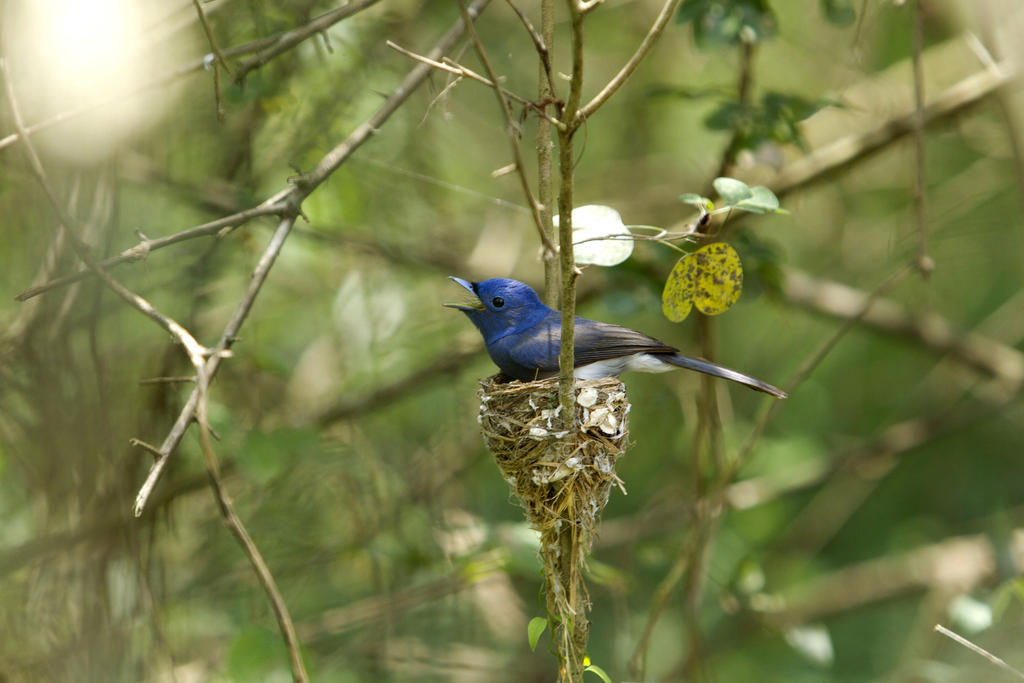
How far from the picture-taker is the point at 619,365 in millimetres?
4480

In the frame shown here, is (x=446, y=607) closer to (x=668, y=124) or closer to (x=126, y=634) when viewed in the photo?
(x=126, y=634)

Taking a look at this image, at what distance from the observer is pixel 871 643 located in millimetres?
7840

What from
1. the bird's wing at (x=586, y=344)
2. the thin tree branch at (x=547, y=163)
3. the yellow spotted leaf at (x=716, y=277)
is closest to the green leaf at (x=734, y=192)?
the yellow spotted leaf at (x=716, y=277)

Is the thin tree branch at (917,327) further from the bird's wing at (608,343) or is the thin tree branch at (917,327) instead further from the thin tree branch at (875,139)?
the bird's wing at (608,343)

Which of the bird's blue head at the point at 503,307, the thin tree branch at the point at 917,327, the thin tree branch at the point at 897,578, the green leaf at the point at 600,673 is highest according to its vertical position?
the bird's blue head at the point at 503,307

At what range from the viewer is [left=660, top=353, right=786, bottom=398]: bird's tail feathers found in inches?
153

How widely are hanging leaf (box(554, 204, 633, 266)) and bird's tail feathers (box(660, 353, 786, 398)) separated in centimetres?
130

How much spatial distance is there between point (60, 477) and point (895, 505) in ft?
22.9

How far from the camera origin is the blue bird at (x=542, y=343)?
4.18m

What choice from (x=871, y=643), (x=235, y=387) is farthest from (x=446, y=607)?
(x=871, y=643)

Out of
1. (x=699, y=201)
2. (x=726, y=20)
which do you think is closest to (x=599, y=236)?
(x=699, y=201)

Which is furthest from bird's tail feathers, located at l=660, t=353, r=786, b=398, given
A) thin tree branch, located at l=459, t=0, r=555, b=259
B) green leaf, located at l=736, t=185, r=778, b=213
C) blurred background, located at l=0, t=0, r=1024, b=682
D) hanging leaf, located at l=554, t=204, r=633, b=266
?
thin tree branch, located at l=459, t=0, r=555, b=259

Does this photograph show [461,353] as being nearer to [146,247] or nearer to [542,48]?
[146,247]

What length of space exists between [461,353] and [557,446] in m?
2.70
